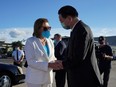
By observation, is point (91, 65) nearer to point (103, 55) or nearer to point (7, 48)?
point (103, 55)

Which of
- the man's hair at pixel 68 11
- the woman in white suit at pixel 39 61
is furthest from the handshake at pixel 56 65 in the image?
the man's hair at pixel 68 11

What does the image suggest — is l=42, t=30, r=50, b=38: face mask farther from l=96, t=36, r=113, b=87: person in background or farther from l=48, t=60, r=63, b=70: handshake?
l=96, t=36, r=113, b=87: person in background

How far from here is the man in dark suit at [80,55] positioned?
3.98m

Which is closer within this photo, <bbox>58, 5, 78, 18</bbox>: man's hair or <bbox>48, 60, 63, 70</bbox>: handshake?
<bbox>58, 5, 78, 18</bbox>: man's hair

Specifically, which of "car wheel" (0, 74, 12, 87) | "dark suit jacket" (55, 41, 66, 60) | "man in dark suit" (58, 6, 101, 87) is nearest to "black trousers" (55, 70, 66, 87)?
"dark suit jacket" (55, 41, 66, 60)

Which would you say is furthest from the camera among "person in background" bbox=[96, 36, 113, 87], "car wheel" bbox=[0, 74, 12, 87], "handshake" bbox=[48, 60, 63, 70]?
"car wheel" bbox=[0, 74, 12, 87]

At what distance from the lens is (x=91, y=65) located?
404cm

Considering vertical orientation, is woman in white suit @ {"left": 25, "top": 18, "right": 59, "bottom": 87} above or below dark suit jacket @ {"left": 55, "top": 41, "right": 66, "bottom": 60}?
above

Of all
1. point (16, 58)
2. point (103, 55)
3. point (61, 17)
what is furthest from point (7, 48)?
point (61, 17)

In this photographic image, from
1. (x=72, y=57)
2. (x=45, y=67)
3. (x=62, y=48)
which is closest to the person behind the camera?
(x=72, y=57)

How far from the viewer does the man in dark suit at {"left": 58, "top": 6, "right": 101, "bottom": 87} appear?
13.1 ft

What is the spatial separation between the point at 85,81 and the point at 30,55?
1.23 m

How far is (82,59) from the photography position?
3982mm

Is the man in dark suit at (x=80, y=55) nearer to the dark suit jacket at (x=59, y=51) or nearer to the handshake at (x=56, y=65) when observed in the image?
the handshake at (x=56, y=65)
